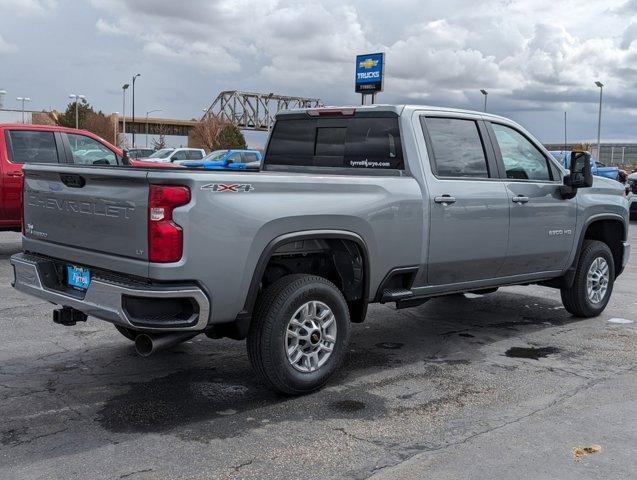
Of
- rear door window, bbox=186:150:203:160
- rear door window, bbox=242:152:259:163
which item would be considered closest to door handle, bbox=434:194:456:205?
rear door window, bbox=242:152:259:163

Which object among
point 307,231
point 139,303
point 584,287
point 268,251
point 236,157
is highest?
point 236,157

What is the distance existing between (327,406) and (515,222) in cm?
260

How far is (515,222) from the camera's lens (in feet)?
20.4

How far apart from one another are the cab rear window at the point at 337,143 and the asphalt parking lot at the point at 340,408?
1.63 metres

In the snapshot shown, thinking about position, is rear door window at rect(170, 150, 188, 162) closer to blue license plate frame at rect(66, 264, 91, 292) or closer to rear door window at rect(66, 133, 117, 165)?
rear door window at rect(66, 133, 117, 165)

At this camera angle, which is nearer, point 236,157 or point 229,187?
point 229,187

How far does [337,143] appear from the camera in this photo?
237 inches

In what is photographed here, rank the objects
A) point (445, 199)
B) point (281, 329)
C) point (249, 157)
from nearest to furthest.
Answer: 1. point (281, 329)
2. point (445, 199)
3. point (249, 157)

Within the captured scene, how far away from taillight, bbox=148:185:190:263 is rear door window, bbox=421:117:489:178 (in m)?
2.38

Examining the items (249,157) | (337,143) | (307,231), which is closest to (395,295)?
(307,231)

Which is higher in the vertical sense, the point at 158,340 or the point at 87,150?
the point at 87,150

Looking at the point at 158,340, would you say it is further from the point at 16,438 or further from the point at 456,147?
the point at 456,147

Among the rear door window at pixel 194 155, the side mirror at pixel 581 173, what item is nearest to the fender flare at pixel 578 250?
the side mirror at pixel 581 173

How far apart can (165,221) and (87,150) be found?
7356mm
